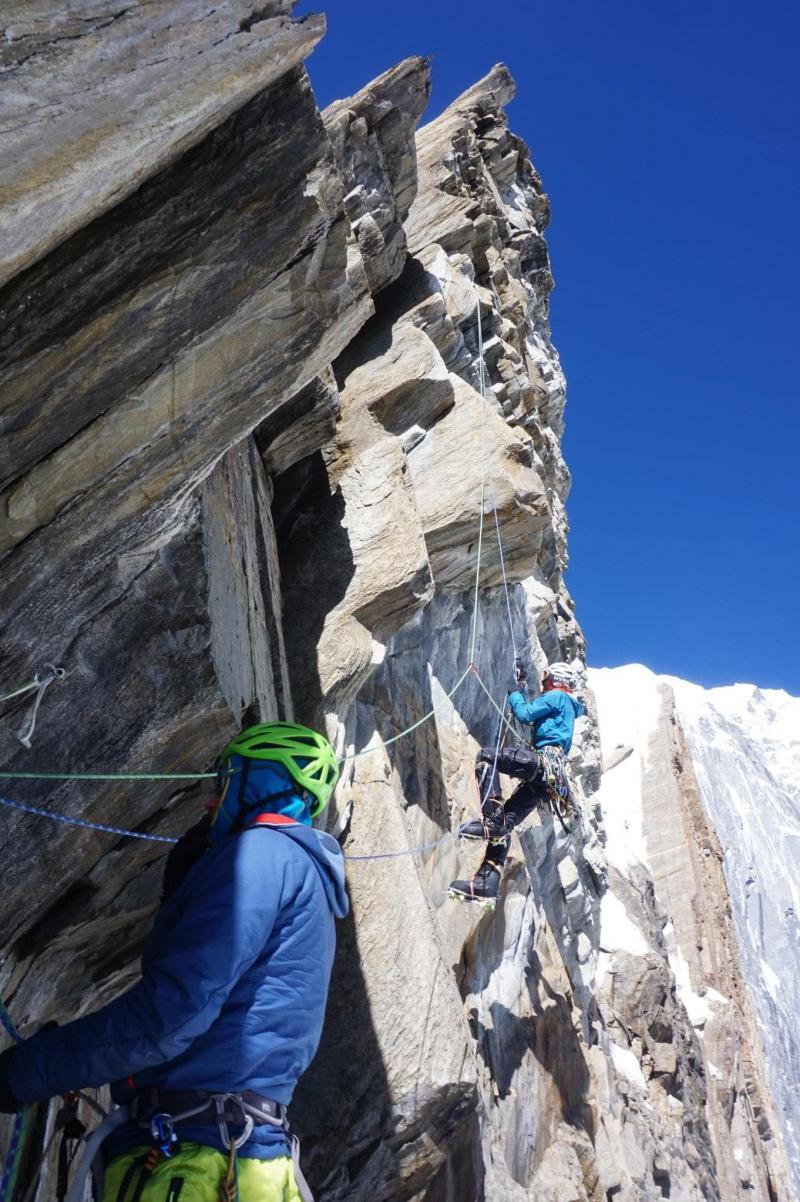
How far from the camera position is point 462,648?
45.4ft

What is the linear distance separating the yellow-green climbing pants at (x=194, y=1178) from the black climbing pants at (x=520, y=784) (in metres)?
7.90

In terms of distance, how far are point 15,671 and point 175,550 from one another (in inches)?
40.2

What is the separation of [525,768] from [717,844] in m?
37.3

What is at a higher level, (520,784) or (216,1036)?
(520,784)

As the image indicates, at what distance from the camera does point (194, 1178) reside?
343cm

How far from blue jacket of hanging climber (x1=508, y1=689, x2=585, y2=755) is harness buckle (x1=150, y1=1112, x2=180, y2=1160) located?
339 inches

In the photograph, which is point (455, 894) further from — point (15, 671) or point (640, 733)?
point (640, 733)

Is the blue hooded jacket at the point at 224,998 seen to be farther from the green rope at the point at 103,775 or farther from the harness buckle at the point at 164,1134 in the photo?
the green rope at the point at 103,775

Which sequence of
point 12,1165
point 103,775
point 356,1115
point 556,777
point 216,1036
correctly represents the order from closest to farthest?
point 216,1036 → point 12,1165 → point 103,775 → point 356,1115 → point 556,777

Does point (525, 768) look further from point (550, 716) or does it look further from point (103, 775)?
point (103, 775)

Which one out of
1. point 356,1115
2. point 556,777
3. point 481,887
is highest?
point 556,777

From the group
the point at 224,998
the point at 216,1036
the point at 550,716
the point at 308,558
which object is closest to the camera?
the point at 224,998

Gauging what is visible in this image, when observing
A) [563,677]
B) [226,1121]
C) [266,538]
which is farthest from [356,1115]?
[563,677]

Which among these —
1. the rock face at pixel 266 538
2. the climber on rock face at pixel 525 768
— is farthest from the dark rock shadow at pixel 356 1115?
the climber on rock face at pixel 525 768
